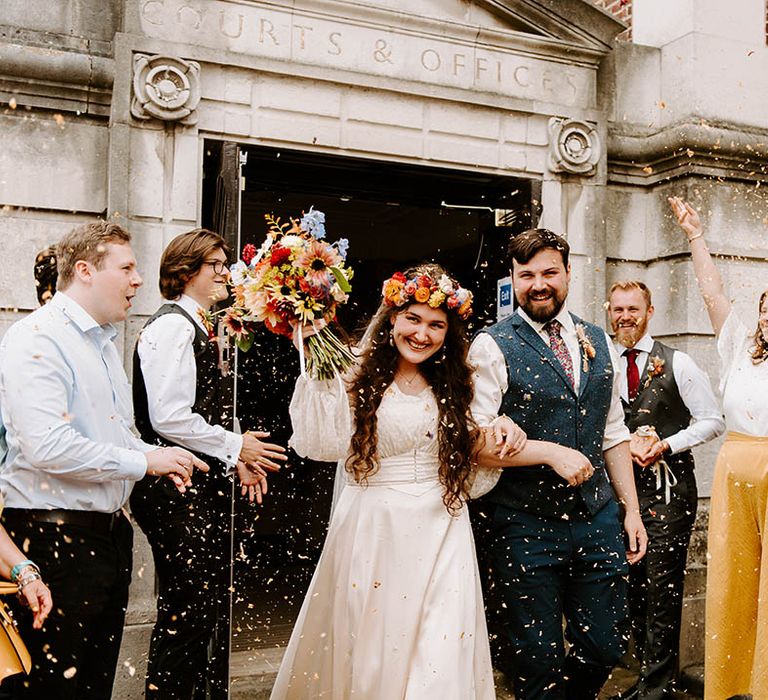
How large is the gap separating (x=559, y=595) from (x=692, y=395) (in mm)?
1916

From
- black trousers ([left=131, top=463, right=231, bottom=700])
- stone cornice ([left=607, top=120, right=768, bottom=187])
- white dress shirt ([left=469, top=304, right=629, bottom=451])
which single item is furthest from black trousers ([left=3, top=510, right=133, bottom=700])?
stone cornice ([left=607, top=120, right=768, bottom=187])

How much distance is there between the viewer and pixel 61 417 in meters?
2.83

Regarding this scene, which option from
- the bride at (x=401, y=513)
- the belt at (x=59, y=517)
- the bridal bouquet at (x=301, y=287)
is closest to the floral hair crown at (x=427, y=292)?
the bride at (x=401, y=513)

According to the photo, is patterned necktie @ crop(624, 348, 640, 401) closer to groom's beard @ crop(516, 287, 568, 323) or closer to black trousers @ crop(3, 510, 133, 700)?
groom's beard @ crop(516, 287, 568, 323)

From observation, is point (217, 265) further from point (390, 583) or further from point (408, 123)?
point (408, 123)

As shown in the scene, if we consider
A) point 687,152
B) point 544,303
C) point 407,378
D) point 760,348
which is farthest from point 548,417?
point 687,152

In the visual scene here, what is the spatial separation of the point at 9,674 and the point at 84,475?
0.64 meters

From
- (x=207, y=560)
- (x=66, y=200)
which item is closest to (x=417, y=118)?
(x=66, y=200)

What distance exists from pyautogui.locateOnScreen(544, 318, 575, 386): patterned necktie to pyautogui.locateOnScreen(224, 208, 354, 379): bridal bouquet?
944mm

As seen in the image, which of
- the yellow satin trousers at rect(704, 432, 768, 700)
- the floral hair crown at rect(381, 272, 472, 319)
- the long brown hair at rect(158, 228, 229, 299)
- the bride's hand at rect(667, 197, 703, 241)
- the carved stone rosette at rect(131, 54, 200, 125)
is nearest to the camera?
the floral hair crown at rect(381, 272, 472, 319)

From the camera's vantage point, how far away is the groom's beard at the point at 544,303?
3.80 m

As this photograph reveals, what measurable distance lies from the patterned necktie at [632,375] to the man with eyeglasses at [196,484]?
228 cm

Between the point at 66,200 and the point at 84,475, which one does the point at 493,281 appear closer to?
the point at 66,200

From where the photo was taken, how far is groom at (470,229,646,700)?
3.60 metres
